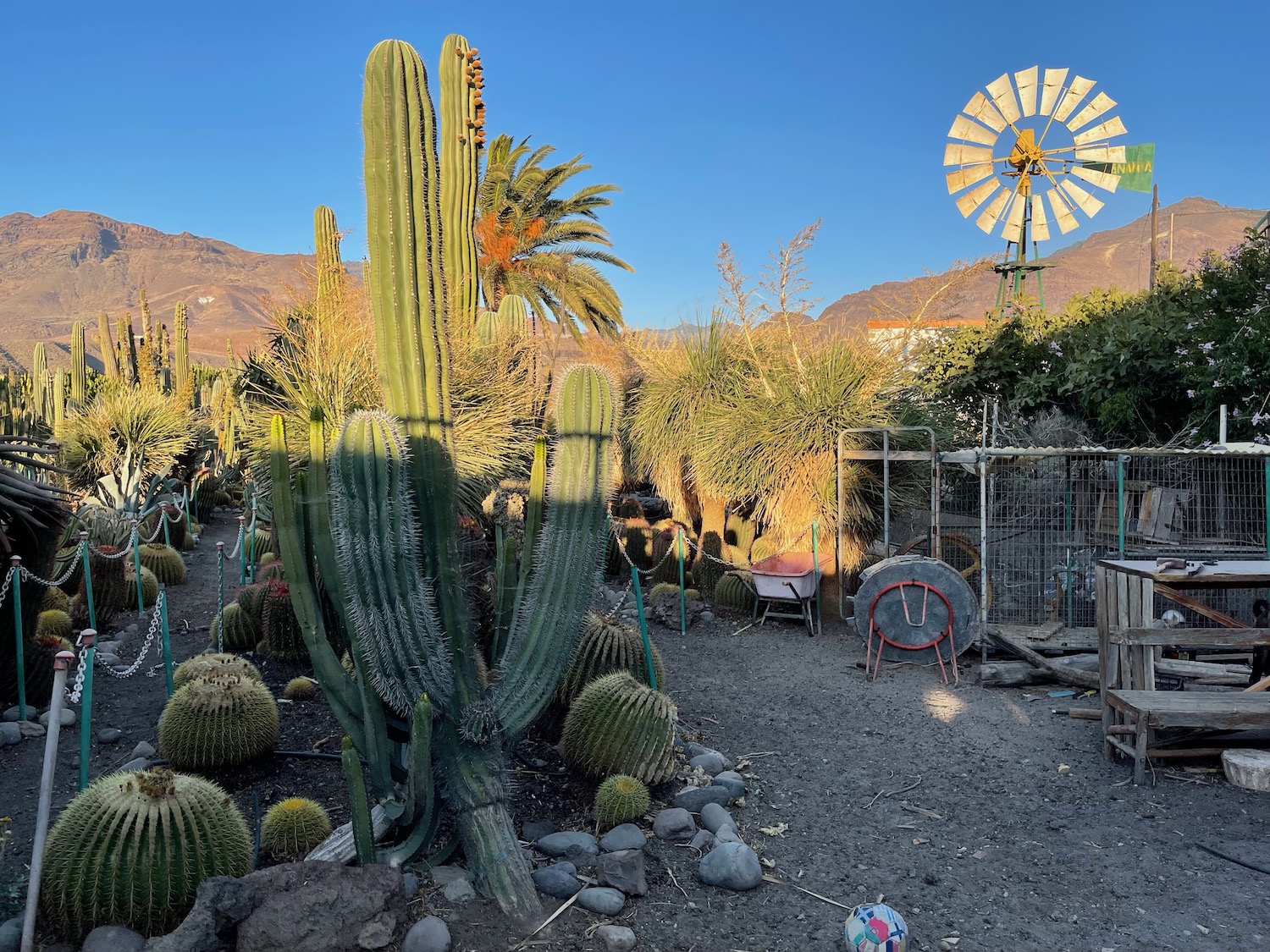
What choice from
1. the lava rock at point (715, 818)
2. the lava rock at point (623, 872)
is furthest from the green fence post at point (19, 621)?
the lava rock at point (715, 818)

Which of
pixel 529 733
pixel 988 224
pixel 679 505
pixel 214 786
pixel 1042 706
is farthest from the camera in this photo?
pixel 988 224

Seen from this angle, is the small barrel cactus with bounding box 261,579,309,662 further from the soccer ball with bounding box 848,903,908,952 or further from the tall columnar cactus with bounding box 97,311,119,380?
the tall columnar cactus with bounding box 97,311,119,380

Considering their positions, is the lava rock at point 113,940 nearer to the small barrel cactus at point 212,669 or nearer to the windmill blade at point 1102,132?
the small barrel cactus at point 212,669

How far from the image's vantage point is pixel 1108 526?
37.2ft

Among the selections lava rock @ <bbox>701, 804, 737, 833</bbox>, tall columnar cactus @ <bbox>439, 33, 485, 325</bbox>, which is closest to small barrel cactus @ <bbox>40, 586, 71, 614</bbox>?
tall columnar cactus @ <bbox>439, 33, 485, 325</bbox>

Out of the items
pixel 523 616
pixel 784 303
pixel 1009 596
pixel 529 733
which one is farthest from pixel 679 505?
pixel 523 616

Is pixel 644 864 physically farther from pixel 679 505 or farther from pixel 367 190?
pixel 679 505

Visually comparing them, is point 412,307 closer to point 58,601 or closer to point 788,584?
point 58,601

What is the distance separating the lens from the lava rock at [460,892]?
151 inches

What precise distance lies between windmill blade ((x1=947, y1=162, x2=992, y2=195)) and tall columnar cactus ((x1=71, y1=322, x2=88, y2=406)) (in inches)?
807

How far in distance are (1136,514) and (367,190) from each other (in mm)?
10801

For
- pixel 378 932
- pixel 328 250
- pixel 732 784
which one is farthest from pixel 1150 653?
pixel 328 250

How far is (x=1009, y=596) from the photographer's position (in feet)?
33.9

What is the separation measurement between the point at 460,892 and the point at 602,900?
0.62 metres
